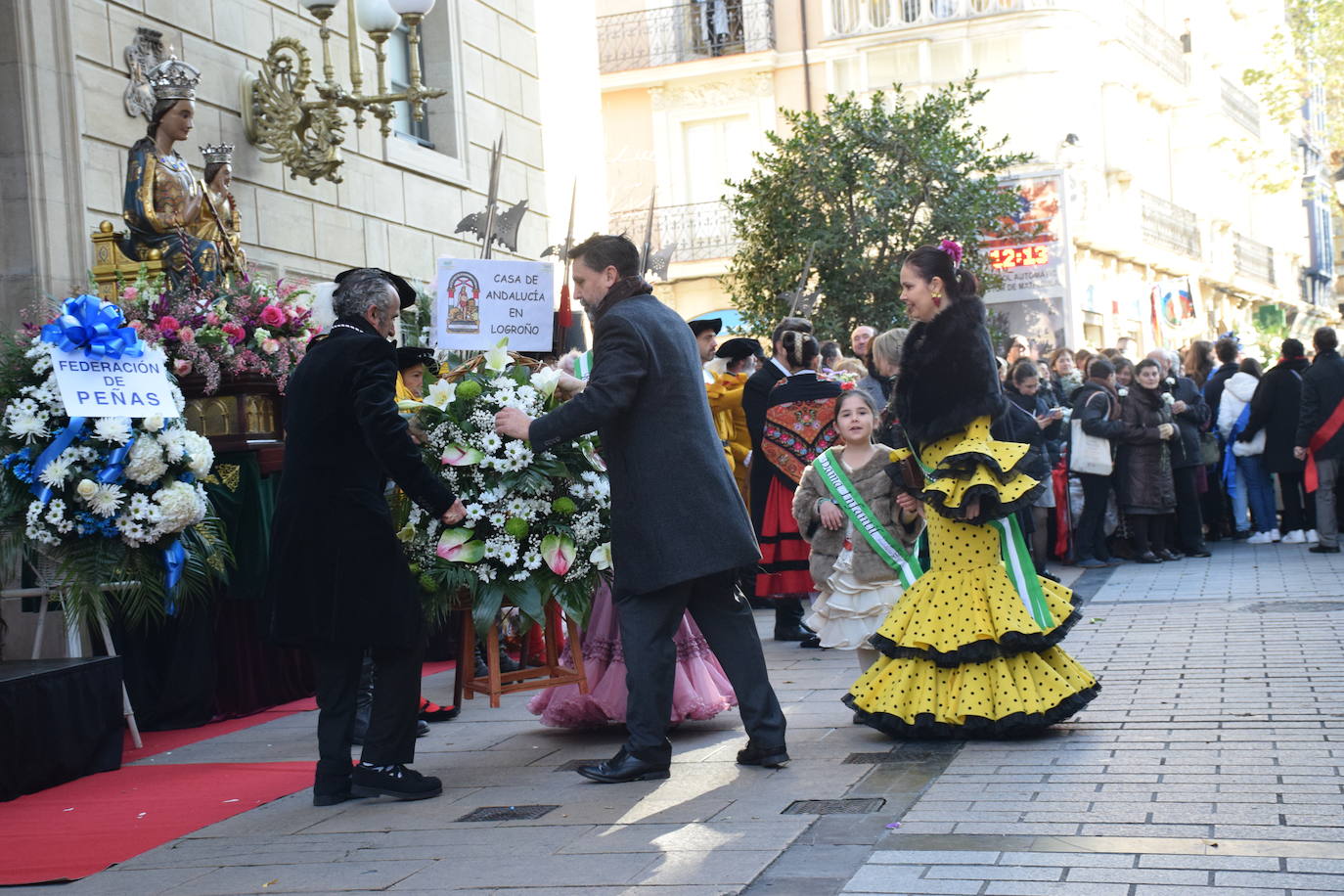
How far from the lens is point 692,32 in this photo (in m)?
33.4

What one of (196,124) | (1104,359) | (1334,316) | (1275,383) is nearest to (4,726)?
(196,124)

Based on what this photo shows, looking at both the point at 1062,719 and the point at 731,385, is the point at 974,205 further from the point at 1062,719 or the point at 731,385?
the point at 1062,719

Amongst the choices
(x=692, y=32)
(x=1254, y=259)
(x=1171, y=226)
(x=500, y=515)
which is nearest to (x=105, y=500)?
(x=500, y=515)

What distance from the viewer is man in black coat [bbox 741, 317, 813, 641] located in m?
10.4

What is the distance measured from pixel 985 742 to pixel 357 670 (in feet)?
8.19

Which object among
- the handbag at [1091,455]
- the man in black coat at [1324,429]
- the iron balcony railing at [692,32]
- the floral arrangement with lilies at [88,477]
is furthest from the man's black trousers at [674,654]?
the iron balcony railing at [692,32]

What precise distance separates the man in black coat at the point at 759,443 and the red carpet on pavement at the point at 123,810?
4094mm

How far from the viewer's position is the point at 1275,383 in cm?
1530

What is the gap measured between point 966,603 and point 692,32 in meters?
28.4

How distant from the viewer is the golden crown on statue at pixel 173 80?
8.99 metres

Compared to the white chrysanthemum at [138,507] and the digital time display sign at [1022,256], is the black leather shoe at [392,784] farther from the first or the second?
the digital time display sign at [1022,256]

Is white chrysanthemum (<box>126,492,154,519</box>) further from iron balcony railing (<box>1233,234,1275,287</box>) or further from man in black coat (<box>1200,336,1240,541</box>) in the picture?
iron balcony railing (<box>1233,234,1275,287</box>)

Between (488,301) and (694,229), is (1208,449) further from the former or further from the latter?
(694,229)

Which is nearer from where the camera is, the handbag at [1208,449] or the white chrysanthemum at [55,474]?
the white chrysanthemum at [55,474]
